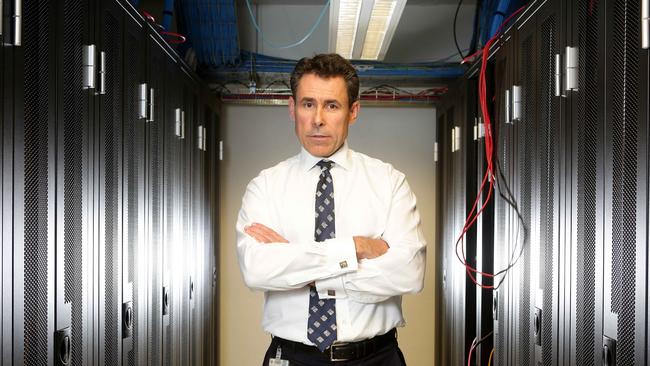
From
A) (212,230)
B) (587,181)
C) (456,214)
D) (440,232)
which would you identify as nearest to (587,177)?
(587,181)

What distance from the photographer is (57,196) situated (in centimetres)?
177

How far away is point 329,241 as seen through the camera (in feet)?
6.63

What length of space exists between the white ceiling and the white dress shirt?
297cm

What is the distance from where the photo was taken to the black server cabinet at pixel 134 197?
246 centimetres

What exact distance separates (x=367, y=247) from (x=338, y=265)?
114 mm

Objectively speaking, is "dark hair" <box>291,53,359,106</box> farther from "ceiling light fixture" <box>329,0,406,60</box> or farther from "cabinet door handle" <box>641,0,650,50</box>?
"ceiling light fixture" <box>329,0,406,60</box>

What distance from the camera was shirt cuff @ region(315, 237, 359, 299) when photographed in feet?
6.53

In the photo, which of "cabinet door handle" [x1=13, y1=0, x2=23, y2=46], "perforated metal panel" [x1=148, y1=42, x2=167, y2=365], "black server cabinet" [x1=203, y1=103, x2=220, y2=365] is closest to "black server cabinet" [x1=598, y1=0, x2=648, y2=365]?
"cabinet door handle" [x1=13, y1=0, x2=23, y2=46]

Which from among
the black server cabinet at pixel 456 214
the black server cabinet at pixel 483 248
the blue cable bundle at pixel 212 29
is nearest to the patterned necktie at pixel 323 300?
the black server cabinet at pixel 483 248

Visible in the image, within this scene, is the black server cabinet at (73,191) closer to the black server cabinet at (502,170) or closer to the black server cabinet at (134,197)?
the black server cabinet at (134,197)

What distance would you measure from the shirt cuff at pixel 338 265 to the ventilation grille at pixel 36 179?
0.77 metres

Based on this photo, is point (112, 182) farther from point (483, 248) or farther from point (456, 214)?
point (456, 214)

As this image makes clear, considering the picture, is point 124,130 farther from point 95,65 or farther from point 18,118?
point 18,118

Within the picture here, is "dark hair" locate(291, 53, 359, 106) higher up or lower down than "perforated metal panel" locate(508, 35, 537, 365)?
higher up
